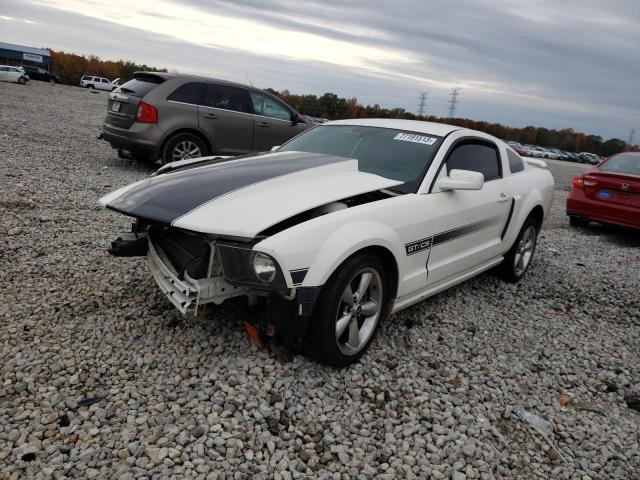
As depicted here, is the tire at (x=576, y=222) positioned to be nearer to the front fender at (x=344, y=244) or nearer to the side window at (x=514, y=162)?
the side window at (x=514, y=162)

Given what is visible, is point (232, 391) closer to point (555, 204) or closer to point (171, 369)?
point (171, 369)

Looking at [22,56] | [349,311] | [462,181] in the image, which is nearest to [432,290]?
[462,181]

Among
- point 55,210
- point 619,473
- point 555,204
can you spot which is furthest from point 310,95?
point 619,473

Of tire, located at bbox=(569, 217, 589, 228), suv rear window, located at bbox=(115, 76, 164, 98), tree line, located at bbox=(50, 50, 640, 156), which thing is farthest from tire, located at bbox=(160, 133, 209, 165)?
tree line, located at bbox=(50, 50, 640, 156)

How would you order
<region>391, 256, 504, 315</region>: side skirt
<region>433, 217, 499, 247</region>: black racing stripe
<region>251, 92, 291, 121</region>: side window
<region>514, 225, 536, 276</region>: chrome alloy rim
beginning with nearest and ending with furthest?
<region>391, 256, 504, 315</region>: side skirt, <region>433, 217, 499, 247</region>: black racing stripe, <region>514, 225, 536, 276</region>: chrome alloy rim, <region>251, 92, 291, 121</region>: side window

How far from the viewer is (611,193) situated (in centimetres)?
794

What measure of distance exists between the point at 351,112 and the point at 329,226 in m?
58.7

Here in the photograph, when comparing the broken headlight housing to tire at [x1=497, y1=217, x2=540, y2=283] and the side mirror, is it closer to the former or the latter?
the side mirror

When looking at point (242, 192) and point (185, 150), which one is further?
→ point (185, 150)

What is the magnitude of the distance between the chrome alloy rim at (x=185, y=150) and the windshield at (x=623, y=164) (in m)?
6.91

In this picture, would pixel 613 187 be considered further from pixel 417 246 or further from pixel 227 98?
pixel 227 98

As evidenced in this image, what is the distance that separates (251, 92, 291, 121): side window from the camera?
913 centimetres

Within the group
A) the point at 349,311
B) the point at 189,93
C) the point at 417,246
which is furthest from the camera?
the point at 189,93

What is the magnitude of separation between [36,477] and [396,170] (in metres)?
2.97
